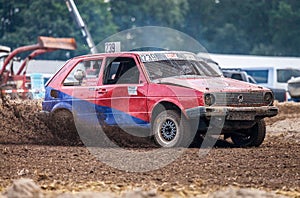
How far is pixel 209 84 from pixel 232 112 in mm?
606

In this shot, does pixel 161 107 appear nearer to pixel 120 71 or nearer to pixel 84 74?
pixel 120 71

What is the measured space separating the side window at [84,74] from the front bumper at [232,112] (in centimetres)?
200

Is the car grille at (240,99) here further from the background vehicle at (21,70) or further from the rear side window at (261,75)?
the rear side window at (261,75)

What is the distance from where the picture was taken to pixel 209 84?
11.7 m

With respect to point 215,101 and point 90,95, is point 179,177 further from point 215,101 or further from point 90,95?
point 90,95

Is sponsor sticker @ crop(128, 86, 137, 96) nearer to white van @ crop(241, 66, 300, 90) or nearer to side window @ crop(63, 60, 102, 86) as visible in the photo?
side window @ crop(63, 60, 102, 86)

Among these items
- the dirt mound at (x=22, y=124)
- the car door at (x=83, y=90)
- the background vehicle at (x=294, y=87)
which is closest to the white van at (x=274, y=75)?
the background vehicle at (x=294, y=87)

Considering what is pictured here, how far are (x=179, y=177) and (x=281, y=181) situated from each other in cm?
115

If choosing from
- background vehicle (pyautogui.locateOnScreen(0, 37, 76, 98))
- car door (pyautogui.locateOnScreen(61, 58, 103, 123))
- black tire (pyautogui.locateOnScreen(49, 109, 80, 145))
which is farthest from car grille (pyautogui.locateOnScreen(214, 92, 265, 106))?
background vehicle (pyautogui.locateOnScreen(0, 37, 76, 98))

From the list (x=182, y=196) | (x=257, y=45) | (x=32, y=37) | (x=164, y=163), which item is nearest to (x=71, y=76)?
(x=164, y=163)

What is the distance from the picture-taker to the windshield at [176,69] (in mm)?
12125

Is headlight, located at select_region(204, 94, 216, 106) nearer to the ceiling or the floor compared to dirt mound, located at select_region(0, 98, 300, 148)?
nearer to the ceiling

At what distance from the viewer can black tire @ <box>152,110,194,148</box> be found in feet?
37.9

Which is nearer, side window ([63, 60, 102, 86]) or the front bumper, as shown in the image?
the front bumper
